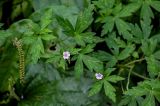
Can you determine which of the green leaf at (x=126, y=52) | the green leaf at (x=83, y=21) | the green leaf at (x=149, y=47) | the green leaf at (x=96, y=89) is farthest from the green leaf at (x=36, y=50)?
the green leaf at (x=149, y=47)

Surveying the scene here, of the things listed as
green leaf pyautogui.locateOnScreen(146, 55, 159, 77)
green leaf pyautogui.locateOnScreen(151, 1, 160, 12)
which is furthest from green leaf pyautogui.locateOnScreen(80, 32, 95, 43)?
green leaf pyautogui.locateOnScreen(151, 1, 160, 12)

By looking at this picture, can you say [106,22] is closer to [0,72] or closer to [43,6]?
[43,6]

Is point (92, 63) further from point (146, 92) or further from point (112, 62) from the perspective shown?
point (146, 92)

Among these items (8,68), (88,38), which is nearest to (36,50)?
(88,38)

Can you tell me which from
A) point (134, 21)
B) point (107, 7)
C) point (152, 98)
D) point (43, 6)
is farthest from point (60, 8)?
point (152, 98)

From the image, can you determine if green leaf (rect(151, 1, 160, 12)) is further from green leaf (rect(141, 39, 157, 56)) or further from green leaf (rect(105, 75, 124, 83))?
green leaf (rect(105, 75, 124, 83))

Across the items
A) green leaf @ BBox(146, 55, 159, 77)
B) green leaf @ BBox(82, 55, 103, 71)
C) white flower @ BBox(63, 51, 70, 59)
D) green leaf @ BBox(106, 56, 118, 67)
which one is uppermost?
white flower @ BBox(63, 51, 70, 59)

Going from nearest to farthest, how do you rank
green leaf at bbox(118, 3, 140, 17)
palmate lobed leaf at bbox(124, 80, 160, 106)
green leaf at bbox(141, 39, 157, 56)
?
1. palmate lobed leaf at bbox(124, 80, 160, 106)
2. green leaf at bbox(141, 39, 157, 56)
3. green leaf at bbox(118, 3, 140, 17)
